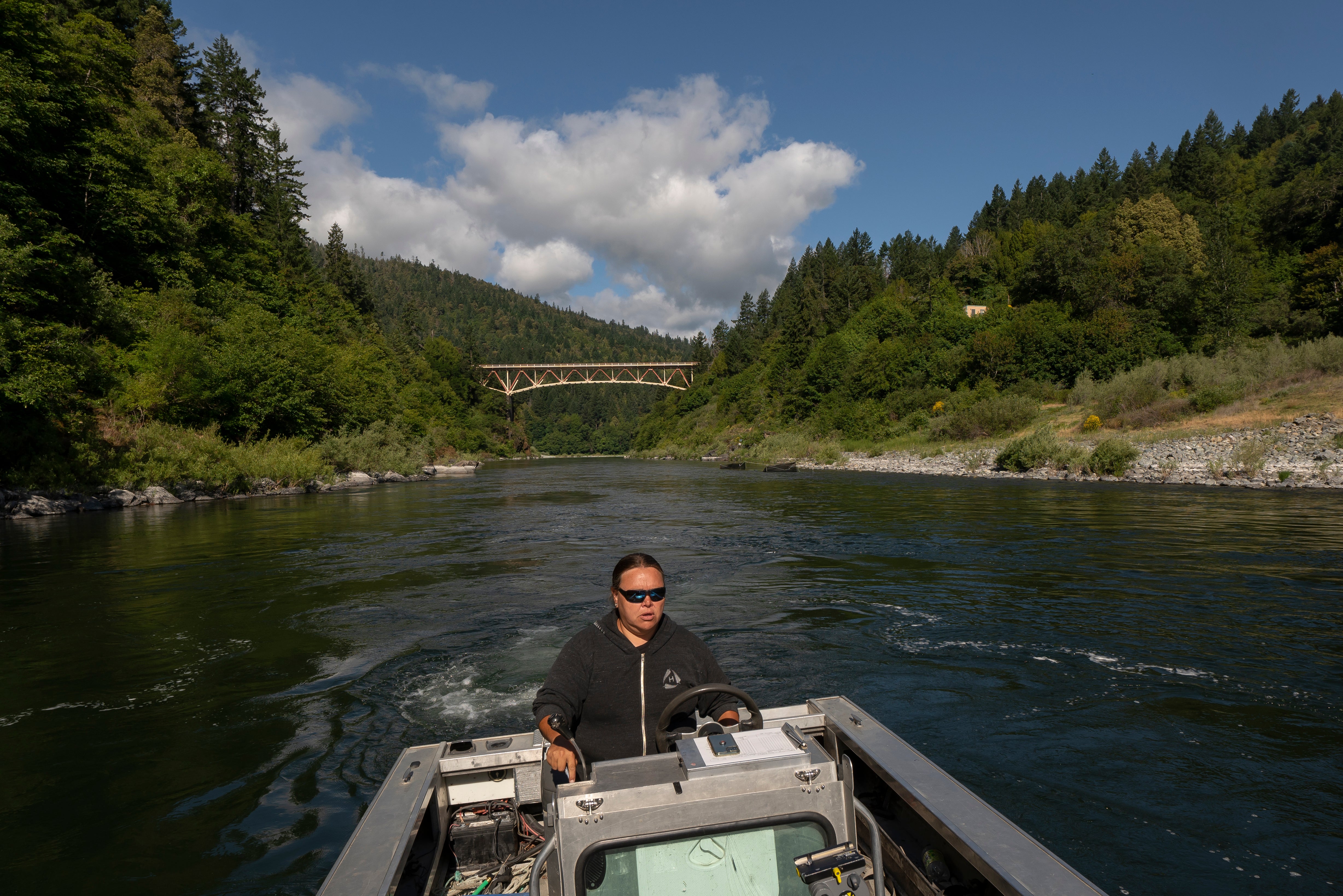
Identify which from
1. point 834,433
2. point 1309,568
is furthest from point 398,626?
point 834,433

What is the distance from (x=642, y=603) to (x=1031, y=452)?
1321 inches

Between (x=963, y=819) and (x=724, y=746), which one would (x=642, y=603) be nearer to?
(x=724, y=746)

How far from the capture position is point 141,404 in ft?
84.4

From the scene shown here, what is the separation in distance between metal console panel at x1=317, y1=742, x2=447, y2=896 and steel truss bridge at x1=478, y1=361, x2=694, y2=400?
9311cm

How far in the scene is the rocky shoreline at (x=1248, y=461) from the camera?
2241 cm

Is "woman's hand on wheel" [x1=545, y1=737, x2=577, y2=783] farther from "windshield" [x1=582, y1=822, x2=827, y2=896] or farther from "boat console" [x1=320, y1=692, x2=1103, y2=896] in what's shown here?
"windshield" [x1=582, y1=822, x2=827, y2=896]

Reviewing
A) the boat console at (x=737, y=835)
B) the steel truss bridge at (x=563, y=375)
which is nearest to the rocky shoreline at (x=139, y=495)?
the boat console at (x=737, y=835)

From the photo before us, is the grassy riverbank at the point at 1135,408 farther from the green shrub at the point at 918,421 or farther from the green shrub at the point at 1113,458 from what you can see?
the green shrub at the point at 1113,458

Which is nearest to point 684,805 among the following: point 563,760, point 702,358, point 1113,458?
point 563,760

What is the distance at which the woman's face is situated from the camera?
3238 millimetres

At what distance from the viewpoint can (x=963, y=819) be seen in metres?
2.74

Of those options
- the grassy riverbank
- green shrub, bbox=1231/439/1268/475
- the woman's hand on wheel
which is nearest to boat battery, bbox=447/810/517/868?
the woman's hand on wheel

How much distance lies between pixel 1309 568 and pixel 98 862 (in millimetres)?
14904

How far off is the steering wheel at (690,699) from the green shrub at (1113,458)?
29.7 meters
